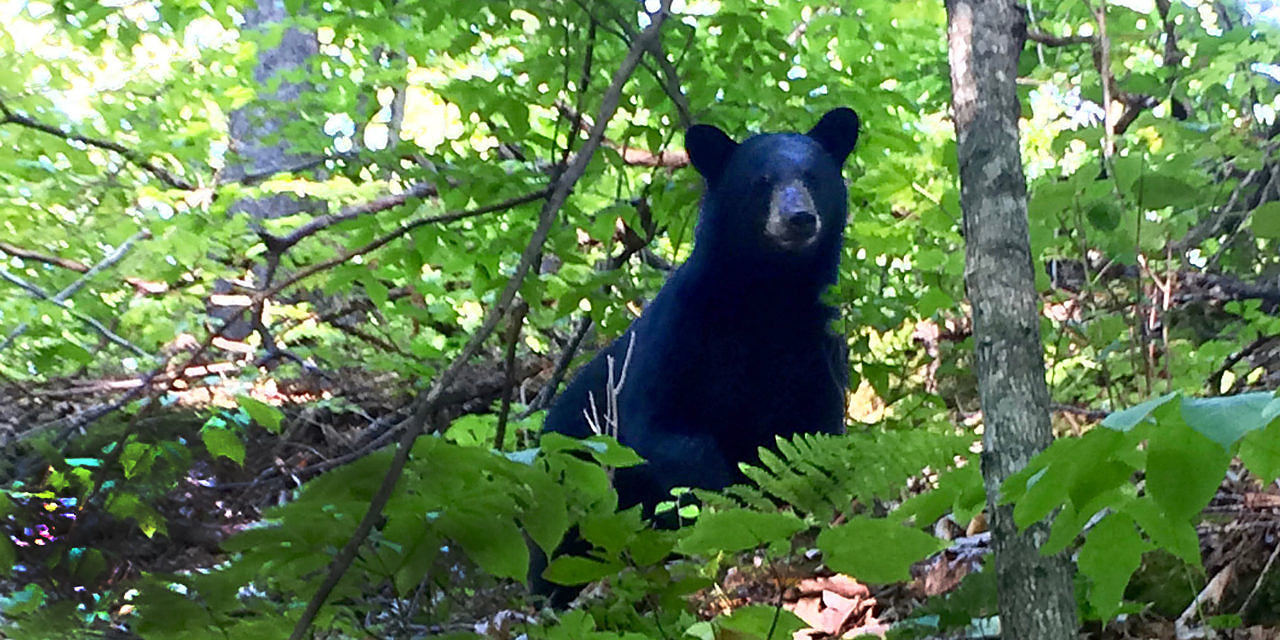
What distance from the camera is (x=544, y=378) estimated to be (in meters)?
4.67

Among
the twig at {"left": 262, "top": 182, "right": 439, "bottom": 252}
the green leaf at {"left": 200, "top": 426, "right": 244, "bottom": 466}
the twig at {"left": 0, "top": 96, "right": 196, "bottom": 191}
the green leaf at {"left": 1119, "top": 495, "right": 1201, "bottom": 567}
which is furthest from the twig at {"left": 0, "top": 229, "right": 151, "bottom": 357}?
the green leaf at {"left": 1119, "top": 495, "right": 1201, "bottom": 567}

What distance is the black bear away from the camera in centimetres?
261

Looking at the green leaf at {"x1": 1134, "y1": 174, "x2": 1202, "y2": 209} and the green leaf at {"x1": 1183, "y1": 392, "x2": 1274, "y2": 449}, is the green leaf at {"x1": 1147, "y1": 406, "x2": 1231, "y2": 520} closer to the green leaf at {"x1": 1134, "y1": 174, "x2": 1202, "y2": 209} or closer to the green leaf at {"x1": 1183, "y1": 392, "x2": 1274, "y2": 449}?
the green leaf at {"x1": 1183, "y1": 392, "x2": 1274, "y2": 449}

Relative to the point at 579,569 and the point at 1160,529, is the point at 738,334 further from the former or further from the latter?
the point at 1160,529

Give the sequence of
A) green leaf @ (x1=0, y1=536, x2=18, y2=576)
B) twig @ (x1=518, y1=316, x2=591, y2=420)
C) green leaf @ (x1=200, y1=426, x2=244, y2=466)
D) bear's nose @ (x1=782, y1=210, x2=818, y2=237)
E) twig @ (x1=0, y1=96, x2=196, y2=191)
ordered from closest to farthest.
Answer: green leaf @ (x1=0, y1=536, x2=18, y2=576) < green leaf @ (x1=200, y1=426, x2=244, y2=466) < bear's nose @ (x1=782, y1=210, x2=818, y2=237) < twig @ (x1=0, y1=96, x2=196, y2=191) < twig @ (x1=518, y1=316, x2=591, y2=420)

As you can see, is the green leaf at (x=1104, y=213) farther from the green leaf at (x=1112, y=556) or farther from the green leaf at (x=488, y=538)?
the green leaf at (x=488, y=538)

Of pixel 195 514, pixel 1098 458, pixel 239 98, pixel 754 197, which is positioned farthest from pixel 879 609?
pixel 239 98

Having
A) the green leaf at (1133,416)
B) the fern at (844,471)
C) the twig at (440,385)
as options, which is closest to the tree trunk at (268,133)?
the twig at (440,385)

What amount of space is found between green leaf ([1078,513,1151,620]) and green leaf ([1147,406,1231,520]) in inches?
16.5

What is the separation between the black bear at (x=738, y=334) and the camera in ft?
8.55

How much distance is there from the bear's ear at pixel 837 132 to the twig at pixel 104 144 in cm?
234

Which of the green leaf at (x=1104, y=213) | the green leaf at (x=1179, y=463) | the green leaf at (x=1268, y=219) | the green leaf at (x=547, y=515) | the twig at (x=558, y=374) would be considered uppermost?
the twig at (x=558, y=374)

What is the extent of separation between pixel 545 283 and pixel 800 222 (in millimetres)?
959

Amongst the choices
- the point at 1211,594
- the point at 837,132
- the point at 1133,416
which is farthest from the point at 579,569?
the point at 1211,594
